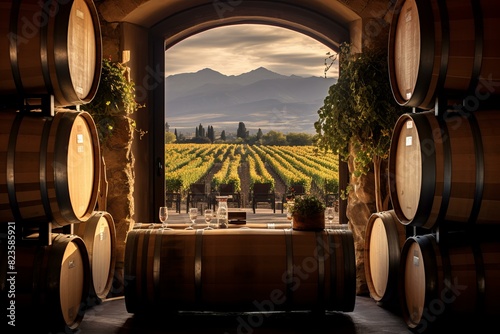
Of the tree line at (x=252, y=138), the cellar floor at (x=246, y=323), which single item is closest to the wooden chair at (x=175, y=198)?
the tree line at (x=252, y=138)

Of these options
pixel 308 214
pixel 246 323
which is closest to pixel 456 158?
pixel 308 214

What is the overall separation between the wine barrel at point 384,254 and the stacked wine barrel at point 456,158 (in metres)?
0.77

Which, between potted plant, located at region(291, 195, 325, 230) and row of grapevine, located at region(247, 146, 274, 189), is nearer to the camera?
potted plant, located at region(291, 195, 325, 230)

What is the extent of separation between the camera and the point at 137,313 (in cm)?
421

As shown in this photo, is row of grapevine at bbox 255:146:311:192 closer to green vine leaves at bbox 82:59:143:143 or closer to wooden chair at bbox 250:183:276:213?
wooden chair at bbox 250:183:276:213

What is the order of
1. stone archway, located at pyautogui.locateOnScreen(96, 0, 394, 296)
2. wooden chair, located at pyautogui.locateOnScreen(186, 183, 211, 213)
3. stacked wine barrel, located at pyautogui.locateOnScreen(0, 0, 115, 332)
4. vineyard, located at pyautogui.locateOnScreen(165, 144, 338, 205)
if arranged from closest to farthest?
stacked wine barrel, located at pyautogui.locateOnScreen(0, 0, 115, 332), stone archway, located at pyautogui.locateOnScreen(96, 0, 394, 296), vineyard, located at pyautogui.locateOnScreen(165, 144, 338, 205), wooden chair, located at pyautogui.locateOnScreen(186, 183, 211, 213)

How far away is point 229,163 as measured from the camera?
7.16 m

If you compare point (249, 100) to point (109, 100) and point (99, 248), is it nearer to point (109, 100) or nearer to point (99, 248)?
point (109, 100)

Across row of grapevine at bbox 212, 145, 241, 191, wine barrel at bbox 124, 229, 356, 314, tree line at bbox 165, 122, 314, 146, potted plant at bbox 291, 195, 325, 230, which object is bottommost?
wine barrel at bbox 124, 229, 356, 314

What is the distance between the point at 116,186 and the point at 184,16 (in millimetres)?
1935

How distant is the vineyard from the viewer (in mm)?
7016

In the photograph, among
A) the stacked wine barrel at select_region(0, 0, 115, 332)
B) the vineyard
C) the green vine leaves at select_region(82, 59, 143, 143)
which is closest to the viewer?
the stacked wine barrel at select_region(0, 0, 115, 332)

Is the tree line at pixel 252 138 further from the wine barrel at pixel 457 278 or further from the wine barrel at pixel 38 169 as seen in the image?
the wine barrel at pixel 457 278

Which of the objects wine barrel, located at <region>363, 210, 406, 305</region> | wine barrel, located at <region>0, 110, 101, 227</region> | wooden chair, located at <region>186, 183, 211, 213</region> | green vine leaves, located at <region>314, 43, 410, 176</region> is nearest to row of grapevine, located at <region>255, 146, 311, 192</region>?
wooden chair, located at <region>186, 183, 211, 213</region>
